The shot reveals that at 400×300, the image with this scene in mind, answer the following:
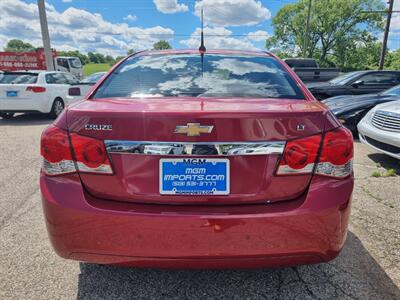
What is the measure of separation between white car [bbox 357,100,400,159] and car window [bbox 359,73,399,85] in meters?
5.32

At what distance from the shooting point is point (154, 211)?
1692 mm

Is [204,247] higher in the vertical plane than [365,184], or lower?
higher

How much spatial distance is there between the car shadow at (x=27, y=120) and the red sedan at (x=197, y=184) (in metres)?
8.20

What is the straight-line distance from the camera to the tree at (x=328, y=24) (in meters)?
49.4

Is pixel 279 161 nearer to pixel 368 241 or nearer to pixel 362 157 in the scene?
pixel 368 241

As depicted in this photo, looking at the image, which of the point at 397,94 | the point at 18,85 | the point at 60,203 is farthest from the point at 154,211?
the point at 18,85

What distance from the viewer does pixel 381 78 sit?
10172 mm

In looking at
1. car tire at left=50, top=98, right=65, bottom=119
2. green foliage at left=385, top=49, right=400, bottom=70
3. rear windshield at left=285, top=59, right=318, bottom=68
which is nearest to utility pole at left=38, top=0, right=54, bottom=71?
car tire at left=50, top=98, right=65, bottom=119

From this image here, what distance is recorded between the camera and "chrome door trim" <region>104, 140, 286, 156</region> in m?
1.65

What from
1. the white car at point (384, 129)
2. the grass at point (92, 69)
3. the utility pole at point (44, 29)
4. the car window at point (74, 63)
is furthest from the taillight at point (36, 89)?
the grass at point (92, 69)

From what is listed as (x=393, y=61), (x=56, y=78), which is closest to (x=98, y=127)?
(x=56, y=78)

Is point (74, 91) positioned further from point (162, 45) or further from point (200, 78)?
point (162, 45)

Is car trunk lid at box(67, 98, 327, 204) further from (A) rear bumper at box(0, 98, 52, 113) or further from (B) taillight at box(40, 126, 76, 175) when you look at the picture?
(A) rear bumper at box(0, 98, 52, 113)

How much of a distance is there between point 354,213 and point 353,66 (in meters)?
53.1
